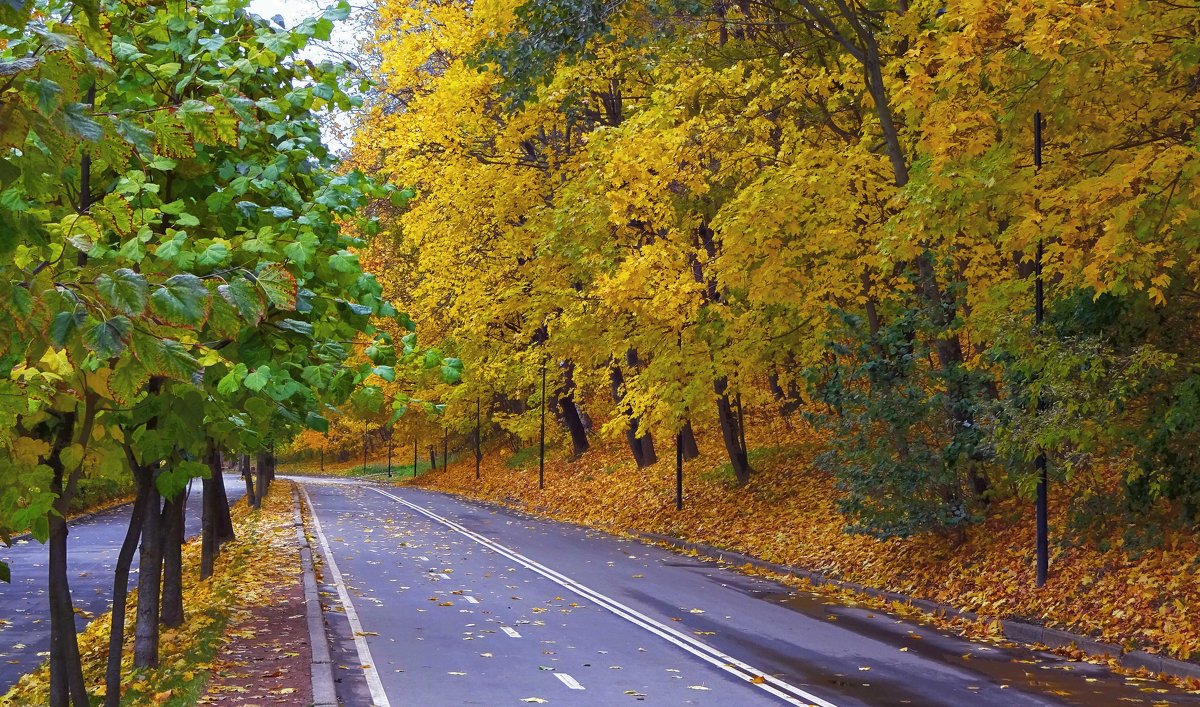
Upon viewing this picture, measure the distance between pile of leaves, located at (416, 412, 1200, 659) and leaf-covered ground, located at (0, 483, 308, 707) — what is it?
8575 mm

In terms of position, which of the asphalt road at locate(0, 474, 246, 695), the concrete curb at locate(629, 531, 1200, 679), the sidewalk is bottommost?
the asphalt road at locate(0, 474, 246, 695)

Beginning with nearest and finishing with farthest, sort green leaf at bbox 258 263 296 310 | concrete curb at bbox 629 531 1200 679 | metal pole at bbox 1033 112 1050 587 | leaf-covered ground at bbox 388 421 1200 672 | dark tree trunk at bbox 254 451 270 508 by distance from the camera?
1. green leaf at bbox 258 263 296 310
2. concrete curb at bbox 629 531 1200 679
3. leaf-covered ground at bbox 388 421 1200 672
4. metal pole at bbox 1033 112 1050 587
5. dark tree trunk at bbox 254 451 270 508

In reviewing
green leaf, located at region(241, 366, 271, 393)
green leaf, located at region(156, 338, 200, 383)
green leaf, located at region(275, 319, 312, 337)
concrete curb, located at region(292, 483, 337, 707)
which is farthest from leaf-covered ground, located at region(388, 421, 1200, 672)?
green leaf, located at region(156, 338, 200, 383)

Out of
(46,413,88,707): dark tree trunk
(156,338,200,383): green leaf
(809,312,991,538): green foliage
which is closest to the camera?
(156,338,200,383): green leaf

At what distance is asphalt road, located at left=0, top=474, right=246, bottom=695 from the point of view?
14250 millimetres

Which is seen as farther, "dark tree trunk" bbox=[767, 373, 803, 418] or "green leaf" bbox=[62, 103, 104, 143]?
"dark tree trunk" bbox=[767, 373, 803, 418]

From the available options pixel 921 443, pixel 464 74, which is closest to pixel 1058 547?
pixel 921 443

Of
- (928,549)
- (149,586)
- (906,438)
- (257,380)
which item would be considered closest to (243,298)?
(257,380)

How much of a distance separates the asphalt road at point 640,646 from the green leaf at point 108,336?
7.12m

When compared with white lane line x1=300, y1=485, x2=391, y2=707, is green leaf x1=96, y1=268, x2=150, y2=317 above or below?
above

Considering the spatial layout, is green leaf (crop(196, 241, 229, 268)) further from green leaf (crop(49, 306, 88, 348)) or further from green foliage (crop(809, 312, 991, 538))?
green foliage (crop(809, 312, 991, 538))

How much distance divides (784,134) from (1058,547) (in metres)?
9.15

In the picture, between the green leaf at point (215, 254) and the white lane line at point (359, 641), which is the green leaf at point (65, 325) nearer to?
the green leaf at point (215, 254)

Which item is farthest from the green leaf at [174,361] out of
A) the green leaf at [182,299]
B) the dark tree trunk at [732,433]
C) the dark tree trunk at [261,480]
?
the dark tree trunk at [261,480]
